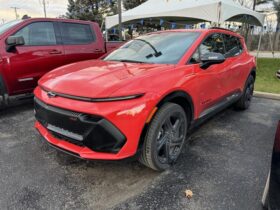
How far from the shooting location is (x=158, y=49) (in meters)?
3.26

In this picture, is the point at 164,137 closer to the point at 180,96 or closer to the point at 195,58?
the point at 180,96

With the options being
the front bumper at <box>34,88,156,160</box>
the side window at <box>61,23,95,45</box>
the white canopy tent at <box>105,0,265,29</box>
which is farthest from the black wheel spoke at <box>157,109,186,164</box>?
the white canopy tent at <box>105,0,265,29</box>

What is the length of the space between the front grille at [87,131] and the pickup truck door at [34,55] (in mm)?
2440

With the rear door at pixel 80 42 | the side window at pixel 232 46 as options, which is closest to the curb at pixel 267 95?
the side window at pixel 232 46

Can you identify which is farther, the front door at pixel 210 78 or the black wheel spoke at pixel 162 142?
the front door at pixel 210 78

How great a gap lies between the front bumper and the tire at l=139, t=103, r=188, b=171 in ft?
0.56

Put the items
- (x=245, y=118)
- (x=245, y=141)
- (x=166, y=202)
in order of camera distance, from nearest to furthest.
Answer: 1. (x=166, y=202)
2. (x=245, y=141)
3. (x=245, y=118)

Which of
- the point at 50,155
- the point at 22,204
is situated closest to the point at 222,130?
the point at 50,155

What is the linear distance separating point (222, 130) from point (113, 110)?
8.15 ft

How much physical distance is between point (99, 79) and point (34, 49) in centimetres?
275

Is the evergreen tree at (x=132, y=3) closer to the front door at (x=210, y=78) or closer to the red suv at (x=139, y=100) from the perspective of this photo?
the front door at (x=210, y=78)

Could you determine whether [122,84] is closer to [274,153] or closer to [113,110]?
[113,110]

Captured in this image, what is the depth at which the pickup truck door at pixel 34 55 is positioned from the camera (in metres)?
4.32

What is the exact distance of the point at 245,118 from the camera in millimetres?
4582
